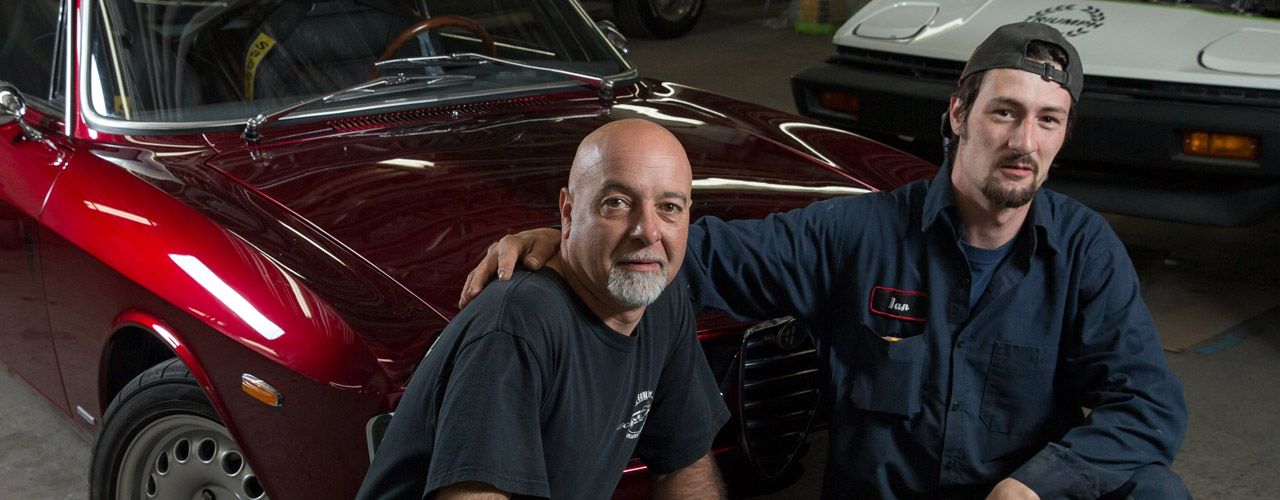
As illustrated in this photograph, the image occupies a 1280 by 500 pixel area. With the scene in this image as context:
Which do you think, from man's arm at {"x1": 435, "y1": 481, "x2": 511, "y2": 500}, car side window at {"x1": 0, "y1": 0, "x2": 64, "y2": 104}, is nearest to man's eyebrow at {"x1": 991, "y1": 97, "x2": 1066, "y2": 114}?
man's arm at {"x1": 435, "y1": 481, "x2": 511, "y2": 500}

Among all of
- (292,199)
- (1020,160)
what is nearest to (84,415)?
(292,199)

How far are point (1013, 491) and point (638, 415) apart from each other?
2.23 feet

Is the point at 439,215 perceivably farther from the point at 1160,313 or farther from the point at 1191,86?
the point at 1160,313

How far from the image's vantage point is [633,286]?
1.97 metres

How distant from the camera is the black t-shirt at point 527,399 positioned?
5.97 feet

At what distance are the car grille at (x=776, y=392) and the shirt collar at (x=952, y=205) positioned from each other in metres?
0.35

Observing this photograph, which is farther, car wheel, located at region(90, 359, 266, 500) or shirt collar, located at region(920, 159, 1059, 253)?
car wheel, located at region(90, 359, 266, 500)

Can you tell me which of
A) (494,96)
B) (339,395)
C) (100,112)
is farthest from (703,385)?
(100,112)

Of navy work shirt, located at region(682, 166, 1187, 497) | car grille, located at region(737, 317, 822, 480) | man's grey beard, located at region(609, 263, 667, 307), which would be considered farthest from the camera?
car grille, located at region(737, 317, 822, 480)

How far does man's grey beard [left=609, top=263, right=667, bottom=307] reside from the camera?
1971mm

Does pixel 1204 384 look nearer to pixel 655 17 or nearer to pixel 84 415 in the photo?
pixel 84 415

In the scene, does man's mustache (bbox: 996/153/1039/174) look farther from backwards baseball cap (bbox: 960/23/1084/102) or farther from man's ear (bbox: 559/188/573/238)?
man's ear (bbox: 559/188/573/238)

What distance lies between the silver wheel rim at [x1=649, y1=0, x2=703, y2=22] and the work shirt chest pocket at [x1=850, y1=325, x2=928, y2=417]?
9134 mm

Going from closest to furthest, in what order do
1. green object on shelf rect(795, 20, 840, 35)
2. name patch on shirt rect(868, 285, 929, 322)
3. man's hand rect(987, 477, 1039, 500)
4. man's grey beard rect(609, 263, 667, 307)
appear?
man's grey beard rect(609, 263, 667, 307), man's hand rect(987, 477, 1039, 500), name patch on shirt rect(868, 285, 929, 322), green object on shelf rect(795, 20, 840, 35)
